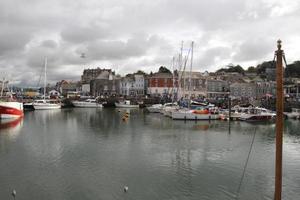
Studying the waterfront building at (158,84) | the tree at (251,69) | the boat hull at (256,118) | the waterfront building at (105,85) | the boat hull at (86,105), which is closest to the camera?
the boat hull at (256,118)

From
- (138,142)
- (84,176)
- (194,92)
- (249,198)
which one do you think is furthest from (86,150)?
(194,92)

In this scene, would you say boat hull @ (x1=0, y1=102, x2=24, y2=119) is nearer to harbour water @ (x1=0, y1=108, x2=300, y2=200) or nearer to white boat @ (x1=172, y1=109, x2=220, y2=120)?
harbour water @ (x1=0, y1=108, x2=300, y2=200)

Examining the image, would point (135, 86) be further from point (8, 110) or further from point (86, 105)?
point (8, 110)

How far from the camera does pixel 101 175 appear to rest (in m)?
17.5

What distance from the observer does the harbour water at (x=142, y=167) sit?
48.7 ft

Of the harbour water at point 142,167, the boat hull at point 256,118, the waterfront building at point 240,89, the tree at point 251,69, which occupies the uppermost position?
the tree at point 251,69

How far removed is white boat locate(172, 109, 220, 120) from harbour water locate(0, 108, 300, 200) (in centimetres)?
1697

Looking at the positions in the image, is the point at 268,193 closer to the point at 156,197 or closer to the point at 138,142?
the point at 156,197

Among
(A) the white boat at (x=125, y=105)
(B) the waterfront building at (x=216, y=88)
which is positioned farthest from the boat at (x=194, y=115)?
(B) the waterfront building at (x=216, y=88)

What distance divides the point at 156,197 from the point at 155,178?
2.84 m

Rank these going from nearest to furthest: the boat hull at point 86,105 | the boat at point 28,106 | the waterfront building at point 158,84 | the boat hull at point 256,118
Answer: the boat hull at point 256,118
the boat at point 28,106
the boat hull at point 86,105
the waterfront building at point 158,84

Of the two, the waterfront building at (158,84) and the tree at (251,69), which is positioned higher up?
the tree at (251,69)

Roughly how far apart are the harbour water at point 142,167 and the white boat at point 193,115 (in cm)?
1697

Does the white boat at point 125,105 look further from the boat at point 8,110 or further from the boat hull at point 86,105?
the boat at point 8,110
